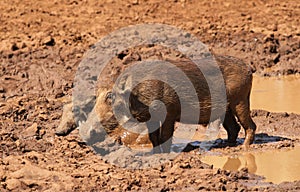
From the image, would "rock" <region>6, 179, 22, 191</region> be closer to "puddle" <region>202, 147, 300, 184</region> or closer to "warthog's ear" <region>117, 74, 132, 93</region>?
"warthog's ear" <region>117, 74, 132, 93</region>

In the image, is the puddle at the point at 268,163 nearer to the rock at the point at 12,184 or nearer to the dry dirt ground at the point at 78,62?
the dry dirt ground at the point at 78,62

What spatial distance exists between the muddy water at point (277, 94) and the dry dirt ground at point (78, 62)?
53 centimetres

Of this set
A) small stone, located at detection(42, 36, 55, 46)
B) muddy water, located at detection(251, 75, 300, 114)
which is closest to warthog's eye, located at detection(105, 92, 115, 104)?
muddy water, located at detection(251, 75, 300, 114)

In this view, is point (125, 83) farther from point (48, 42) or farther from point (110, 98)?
point (48, 42)

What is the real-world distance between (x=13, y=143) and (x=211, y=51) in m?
7.54

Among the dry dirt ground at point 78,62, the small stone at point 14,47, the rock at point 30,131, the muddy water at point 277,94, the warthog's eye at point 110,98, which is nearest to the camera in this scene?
the dry dirt ground at point 78,62

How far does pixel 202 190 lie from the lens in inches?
322

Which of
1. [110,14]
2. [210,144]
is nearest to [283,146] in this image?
[210,144]

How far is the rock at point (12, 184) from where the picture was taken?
820 centimetres

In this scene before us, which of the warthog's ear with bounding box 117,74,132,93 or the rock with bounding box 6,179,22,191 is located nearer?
the rock with bounding box 6,179,22,191

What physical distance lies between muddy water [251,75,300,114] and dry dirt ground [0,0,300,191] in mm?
526

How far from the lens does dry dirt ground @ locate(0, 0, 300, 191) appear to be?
335 inches

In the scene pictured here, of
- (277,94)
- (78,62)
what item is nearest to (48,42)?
(78,62)

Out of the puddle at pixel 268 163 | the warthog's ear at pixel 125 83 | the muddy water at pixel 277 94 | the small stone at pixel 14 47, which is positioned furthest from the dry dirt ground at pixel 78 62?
the warthog's ear at pixel 125 83
